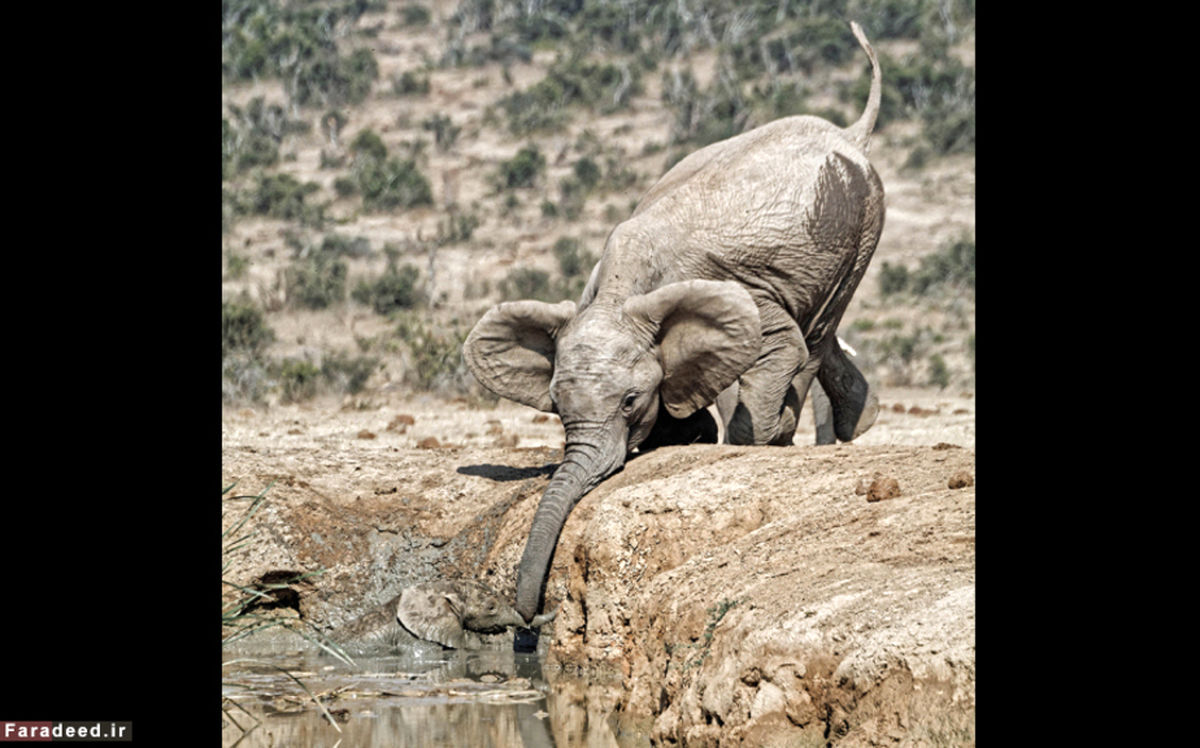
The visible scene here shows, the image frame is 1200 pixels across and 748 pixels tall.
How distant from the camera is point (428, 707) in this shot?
7004 millimetres

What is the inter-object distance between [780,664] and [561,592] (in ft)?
9.96

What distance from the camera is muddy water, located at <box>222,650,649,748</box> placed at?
647 centimetres

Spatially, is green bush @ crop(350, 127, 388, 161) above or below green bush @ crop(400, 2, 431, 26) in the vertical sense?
below

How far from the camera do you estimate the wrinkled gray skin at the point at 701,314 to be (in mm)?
8648

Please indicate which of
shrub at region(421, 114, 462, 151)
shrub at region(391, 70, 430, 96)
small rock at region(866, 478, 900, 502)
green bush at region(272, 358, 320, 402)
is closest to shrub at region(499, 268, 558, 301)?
green bush at region(272, 358, 320, 402)

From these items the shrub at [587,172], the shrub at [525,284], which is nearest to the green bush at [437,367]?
the shrub at [525,284]

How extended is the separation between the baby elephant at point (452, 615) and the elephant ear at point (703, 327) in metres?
1.73

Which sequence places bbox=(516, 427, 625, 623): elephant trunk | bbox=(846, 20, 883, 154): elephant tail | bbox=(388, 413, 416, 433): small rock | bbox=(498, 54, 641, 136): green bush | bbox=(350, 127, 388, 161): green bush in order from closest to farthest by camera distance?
bbox=(516, 427, 625, 623): elephant trunk, bbox=(846, 20, 883, 154): elephant tail, bbox=(388, 413, 416, 433): small rock, bbox=(350, 127, 388, 161): green bush, bbox=(498, 54, 641, 136): green bush

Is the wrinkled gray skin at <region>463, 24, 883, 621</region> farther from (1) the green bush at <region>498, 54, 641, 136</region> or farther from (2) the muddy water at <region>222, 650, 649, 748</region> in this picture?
(1) the green bush at <region>498, 54, 641, 136</region>

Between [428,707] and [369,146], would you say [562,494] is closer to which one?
[428,707]

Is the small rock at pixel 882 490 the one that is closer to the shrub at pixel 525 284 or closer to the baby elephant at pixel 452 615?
the baby elephant at pixel 452 615

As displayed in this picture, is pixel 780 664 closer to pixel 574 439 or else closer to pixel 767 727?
pixel 767 727
